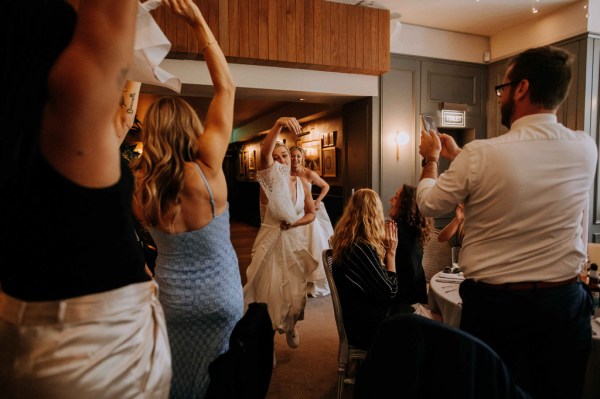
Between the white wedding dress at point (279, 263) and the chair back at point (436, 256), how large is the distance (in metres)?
1.09

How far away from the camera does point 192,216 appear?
1.35m

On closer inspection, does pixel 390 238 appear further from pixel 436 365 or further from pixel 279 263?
pixel 436 365

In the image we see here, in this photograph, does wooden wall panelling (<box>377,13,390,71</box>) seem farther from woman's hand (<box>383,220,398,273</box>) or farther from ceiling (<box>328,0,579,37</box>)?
woman's hand (<box>383,220,398,273</box>)

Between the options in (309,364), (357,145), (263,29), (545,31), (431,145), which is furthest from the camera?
(357,145)

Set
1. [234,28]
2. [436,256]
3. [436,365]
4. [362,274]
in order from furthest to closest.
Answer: [234,28] → [436,256] → [362,274] → [436,365]

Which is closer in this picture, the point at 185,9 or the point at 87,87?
the point at 87,87

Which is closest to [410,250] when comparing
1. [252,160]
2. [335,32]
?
[335,32]

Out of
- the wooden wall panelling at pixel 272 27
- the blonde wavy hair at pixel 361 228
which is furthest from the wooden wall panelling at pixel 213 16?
the blonde wavy hair at pixel 361 228

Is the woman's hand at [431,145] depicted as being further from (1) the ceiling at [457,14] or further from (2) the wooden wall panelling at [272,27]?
(1) the ceiling at [457,14]

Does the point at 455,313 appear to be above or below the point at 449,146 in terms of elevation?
below

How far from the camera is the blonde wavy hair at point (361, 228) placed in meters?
2.20

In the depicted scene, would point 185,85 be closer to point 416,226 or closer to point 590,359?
point 416,226

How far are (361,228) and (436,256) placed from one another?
1538 mm

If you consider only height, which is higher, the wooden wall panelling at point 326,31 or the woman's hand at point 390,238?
the wooden wall panelling at point 326,31
